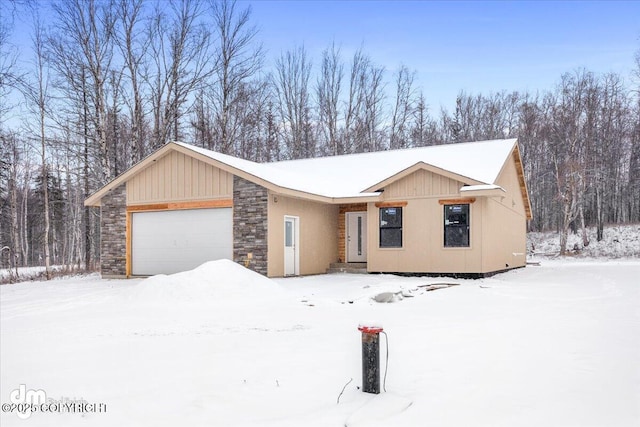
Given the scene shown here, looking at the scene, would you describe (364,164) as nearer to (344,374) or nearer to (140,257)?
(140,257)

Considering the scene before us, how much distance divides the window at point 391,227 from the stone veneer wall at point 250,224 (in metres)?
3.86

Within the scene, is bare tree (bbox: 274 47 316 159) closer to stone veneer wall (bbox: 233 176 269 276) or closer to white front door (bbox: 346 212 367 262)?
white front door (bbox: 346 212 367 262)

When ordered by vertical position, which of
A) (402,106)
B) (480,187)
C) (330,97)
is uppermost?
(330,97)

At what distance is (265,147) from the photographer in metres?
33.2

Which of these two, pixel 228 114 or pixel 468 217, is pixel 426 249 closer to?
pixel 468 217

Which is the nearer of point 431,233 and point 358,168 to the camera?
point 431,233

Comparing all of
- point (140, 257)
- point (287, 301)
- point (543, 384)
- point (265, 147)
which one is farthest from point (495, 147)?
point (265, 147)

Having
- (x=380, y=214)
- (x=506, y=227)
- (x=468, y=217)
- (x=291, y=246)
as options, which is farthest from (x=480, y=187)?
(x=291, y=246)

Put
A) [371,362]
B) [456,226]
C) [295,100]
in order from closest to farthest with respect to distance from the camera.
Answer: [371,362] < [456,226] < [295,100]

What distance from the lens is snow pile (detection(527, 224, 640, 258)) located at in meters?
24.9

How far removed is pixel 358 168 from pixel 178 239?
25.2 ft

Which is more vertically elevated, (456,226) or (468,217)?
(468,217)

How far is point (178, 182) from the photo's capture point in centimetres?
1530

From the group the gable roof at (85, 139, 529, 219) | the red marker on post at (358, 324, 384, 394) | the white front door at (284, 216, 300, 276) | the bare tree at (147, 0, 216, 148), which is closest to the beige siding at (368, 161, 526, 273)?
the gable roof at (85, 139, 529, 219)
